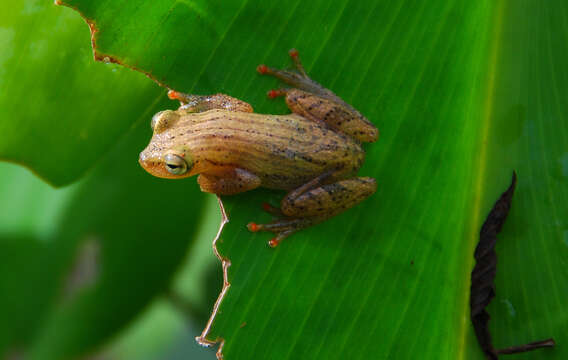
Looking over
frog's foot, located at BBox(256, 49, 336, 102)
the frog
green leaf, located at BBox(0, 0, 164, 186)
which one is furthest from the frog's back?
green leaf, located at BBox(0, 0, 164, 186)

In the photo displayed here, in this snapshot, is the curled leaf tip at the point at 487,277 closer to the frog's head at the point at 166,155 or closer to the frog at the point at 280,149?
the frog at the point at 280,149

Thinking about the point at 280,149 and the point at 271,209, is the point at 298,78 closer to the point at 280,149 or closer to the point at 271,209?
the point at 280,149

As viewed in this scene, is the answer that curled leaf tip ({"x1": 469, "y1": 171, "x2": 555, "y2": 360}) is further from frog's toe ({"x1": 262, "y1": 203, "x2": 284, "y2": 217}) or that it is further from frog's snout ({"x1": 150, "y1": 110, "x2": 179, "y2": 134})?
frog's snout ({"x1": 150, "y1": 110, "x2": 179, "y2": 134})

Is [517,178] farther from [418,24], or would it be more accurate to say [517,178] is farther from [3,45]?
[3,45]

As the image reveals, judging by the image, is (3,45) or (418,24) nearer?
(3,45)

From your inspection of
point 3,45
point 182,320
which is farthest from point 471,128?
point 182,320
